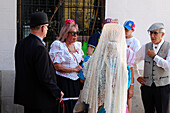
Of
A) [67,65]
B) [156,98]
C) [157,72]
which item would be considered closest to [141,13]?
[157,72]

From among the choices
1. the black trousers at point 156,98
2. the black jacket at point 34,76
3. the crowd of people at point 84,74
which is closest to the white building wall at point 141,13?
the black trousers at point 156,98

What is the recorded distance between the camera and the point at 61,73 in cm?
433

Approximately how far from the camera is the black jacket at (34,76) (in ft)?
10.8

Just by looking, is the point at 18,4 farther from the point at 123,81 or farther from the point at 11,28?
the point at 123,81

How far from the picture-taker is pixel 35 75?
11.1 feet

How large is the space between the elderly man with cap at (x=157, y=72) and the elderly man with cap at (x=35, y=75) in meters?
1.92

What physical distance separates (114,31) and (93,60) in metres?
0.44

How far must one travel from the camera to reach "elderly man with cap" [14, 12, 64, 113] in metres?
3.31

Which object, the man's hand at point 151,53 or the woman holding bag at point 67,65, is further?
the man's hand at point 151,53

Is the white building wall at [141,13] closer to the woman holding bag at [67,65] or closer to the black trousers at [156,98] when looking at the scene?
the black trousers at [156,98]

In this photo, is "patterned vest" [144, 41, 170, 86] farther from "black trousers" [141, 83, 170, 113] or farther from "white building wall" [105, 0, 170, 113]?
"white building wall" [105, 0, 170, 113]

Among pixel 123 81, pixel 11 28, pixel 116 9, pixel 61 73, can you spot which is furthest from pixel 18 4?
pixel 123 81

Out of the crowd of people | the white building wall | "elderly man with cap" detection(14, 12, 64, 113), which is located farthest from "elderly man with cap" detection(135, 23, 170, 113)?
"elderly man with cap" detection(14, 12, 64, 113)

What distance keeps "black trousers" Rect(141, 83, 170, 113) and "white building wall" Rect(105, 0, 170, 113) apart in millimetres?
1468
